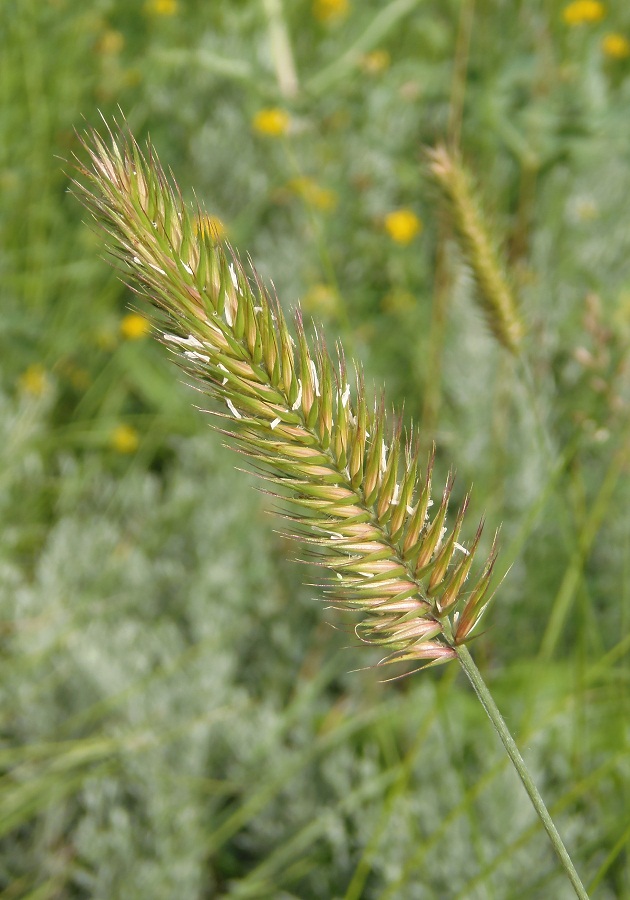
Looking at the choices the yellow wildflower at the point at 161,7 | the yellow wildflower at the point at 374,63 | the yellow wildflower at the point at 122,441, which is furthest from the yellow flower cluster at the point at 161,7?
the yellow wildflower at the point at 122,441

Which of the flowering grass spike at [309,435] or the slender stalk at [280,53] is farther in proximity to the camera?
the slender stalk at [280,53]

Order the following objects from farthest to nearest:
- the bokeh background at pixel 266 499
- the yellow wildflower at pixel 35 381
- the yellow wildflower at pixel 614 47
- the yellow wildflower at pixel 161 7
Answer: the yellow wildflower at pixel 614 47
the yellow wildflower at pixel 161 7
the yellow wildflower at pixel 35 381
the bokeh background at pixel 266 499

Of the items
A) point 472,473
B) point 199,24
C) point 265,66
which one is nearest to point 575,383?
point 472,473

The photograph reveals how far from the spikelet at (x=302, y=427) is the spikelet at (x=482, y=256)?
2.34 ft

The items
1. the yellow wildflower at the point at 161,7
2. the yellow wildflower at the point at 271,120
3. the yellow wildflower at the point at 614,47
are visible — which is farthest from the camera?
the yellow wildflower at the point at 614,47

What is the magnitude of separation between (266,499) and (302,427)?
6.14 feet

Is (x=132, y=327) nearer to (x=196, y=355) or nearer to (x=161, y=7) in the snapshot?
(x=161, y=7)

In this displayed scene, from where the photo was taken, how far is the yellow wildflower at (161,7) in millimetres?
3244

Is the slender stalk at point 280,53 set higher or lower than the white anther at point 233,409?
higher

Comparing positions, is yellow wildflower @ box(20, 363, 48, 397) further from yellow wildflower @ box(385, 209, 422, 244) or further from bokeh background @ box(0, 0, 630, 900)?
yellow wildflower @ box(385, 209, 422, 244)

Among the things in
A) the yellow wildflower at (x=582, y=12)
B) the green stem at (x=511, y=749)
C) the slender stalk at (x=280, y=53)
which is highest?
the yellow wildflower at (x=582, y=12)

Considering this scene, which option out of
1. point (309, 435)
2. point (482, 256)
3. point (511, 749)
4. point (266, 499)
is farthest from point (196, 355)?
point (266, 499)

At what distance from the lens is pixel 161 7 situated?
324 centimetres

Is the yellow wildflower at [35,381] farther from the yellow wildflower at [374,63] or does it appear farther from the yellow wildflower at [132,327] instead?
the yellow wildflower at [374,63]
